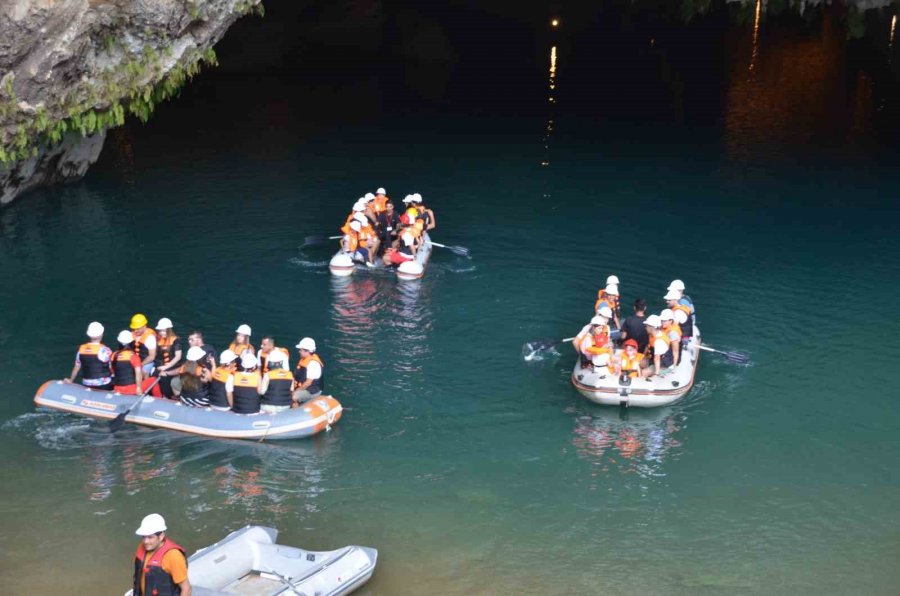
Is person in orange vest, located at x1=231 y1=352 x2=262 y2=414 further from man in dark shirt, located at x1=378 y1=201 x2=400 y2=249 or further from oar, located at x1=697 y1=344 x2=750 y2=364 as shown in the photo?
man in dark shirt, located at x1=378 y1=201 x2=400 y2=249

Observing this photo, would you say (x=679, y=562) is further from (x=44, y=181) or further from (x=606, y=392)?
(x=44, y=181)

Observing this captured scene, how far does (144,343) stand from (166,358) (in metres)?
0.49

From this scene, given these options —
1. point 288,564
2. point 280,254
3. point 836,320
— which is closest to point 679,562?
point 288,564

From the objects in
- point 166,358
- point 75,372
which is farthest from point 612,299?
point 75,372

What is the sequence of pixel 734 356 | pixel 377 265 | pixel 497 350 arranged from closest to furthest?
pixel 734 356
pixel 497 350
pixel 377 265

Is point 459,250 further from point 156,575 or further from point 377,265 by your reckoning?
point 156,575

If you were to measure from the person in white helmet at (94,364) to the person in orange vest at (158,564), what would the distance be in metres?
7.95

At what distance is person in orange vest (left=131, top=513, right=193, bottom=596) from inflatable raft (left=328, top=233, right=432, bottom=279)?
1390 cm

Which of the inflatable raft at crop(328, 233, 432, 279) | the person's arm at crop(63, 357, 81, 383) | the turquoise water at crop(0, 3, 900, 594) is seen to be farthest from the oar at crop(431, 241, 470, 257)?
the person's arm at crop(63, 357, 81, 383)

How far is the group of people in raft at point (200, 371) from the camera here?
17469 millimetres

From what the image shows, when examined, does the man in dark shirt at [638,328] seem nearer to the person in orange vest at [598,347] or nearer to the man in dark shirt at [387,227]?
the person in orange vest at [598,347]

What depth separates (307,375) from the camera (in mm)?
17906

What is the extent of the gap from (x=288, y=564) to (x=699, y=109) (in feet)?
102

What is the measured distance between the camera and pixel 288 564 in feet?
44.4
